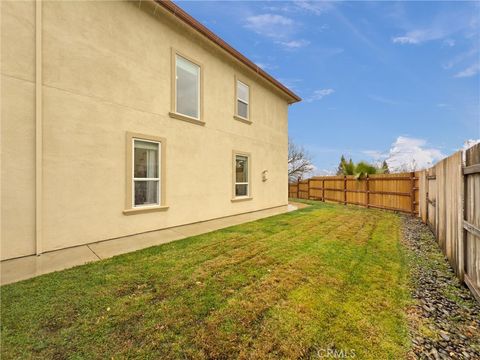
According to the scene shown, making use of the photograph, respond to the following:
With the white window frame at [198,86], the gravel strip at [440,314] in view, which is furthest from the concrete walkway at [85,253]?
the gravel strip at [440,314]

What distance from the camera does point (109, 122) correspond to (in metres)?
5.14

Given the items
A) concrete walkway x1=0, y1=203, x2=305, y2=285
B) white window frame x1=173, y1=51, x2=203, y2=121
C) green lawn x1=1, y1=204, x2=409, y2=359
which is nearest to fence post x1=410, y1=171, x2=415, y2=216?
green lawn x1=1, y1=204, x2=409, y2=359

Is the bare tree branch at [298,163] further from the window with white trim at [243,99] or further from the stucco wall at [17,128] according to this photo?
the stucco wall at [17,128]

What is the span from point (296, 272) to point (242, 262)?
1002 mm

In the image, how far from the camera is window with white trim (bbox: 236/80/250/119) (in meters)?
9.06

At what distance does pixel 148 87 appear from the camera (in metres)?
5.89

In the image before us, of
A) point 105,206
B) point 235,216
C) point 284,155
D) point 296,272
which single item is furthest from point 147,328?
point 284,155

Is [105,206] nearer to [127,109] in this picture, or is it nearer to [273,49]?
[127,109]

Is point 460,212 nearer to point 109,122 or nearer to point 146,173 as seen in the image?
point 146,173

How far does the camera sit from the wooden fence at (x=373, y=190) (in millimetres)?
10320

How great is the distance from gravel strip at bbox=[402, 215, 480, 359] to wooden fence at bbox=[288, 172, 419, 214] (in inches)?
274

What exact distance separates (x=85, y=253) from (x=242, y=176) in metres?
6.22

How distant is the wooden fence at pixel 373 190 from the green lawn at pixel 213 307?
7.50 m

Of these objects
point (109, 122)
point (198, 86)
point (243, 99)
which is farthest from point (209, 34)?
point (109, 122)
